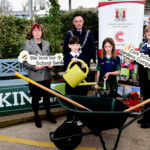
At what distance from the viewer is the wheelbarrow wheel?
2.38 metres

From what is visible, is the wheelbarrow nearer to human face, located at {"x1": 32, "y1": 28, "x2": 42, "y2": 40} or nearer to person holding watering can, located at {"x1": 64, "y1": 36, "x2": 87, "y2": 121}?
person holding watering can, located at {"x1": 64, "y1": 36, "x2": 87, "y2": 121}

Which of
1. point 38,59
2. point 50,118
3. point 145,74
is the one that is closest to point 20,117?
point 50,118

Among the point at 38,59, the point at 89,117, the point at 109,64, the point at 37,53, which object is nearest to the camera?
the point at 89,117

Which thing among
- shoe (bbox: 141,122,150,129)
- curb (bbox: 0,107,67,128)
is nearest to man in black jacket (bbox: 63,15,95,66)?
curb (bbox: 0,107,67,128)

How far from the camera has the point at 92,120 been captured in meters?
2.05

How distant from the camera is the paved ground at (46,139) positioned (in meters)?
2.62

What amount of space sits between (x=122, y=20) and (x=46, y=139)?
2967 millimetres

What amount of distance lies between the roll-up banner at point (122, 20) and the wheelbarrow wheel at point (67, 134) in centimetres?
247

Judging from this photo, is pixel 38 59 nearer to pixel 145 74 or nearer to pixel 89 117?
pixel 89 117

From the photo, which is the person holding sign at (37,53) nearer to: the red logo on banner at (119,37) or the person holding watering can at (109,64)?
the person holding watering can at (109,64)

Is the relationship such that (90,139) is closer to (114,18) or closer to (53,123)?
(53,123)

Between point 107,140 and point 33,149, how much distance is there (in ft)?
3.64

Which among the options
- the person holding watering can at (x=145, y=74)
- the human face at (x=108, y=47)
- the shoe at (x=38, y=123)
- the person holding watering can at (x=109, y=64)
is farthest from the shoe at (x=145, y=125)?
the shoe at (x=38, y=123)

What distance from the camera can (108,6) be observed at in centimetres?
402
